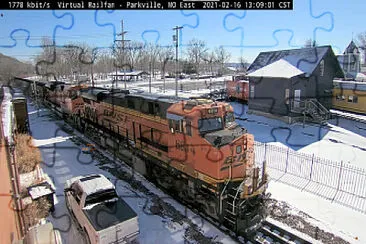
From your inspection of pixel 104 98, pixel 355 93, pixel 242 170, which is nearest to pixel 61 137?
pixel 104 98

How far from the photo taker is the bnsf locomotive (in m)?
7.31

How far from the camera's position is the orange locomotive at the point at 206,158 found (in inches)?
287

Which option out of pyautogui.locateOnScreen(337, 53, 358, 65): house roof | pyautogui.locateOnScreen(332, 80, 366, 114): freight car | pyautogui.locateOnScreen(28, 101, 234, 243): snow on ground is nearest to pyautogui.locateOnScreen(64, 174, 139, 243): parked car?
pyautogui.locateOnScreen(28, 101, 234, 243): snow on ground

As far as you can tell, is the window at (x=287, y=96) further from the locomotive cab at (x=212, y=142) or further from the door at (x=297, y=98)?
the locomotive cab at (x=212, y=142)

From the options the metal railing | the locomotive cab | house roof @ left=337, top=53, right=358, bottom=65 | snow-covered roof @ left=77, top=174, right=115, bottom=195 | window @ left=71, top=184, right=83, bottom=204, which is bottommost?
the metal railing

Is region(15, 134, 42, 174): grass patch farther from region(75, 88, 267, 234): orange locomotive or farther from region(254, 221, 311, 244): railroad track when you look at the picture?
region(254, 221, 311, 244): railroad track

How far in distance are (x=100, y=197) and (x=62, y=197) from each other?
319cm

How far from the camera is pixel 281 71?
69.3 ft

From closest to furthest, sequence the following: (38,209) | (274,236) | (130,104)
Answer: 1. (274,236)
2. (38,209)
3. (130,104)

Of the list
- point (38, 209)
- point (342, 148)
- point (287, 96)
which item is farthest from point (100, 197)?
point (287, 96)

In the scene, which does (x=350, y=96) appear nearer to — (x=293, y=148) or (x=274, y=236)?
(x=293, y=148)

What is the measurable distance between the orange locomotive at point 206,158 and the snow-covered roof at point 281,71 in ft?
44.3

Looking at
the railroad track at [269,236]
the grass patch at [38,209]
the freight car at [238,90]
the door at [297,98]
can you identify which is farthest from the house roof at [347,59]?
the grass patch at [38,209]

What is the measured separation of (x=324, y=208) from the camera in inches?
352
